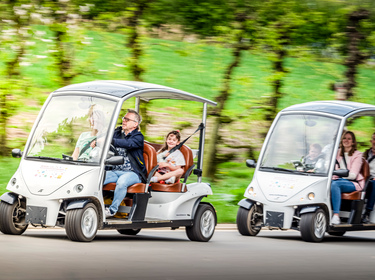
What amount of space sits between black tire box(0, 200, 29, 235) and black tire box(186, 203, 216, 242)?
2.52 meters

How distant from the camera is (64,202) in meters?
10.4

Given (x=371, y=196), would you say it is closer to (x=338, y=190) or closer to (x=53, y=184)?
(x=338, y=190)

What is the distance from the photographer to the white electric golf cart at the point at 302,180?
12.6 m

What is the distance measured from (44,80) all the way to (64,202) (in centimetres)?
942

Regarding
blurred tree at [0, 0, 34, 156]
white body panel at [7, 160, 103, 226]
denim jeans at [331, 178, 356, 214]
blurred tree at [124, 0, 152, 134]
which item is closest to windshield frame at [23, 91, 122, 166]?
white body panel at [7, 160, 103, 226]

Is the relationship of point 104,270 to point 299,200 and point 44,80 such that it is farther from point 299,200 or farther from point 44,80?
point 44,80

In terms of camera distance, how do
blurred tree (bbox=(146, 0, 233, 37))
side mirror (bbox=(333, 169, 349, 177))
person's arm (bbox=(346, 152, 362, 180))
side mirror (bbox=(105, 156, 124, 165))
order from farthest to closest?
1. blurred tree (bbox=(146, 0, 233, 37))
2. person's arm (bbox=(346, 152, 362, 180))
3. side mirror (bbox=(333, 169, 349, 177))
4. side mirror (bbox=(105, 156, 124, 165))

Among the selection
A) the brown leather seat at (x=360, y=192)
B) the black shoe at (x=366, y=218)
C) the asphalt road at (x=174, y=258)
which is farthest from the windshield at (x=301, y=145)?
the black shoe at (x=366, y=218)

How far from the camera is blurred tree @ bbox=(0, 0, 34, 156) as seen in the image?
16828 mm

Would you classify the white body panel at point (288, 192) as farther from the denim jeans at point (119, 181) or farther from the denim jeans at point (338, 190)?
the denim jeans at point (119, 181)

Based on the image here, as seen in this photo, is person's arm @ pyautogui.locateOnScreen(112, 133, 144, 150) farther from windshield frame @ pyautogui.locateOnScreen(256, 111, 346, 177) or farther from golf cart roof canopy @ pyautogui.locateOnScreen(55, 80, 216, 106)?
windshield frame @ pyautogui.locateOnScreen(256, 111, 346, 177)

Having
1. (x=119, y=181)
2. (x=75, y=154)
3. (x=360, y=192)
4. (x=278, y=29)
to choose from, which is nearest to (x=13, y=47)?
(x=278, y=29)

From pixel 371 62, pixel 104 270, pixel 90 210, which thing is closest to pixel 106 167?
pixel 90 210

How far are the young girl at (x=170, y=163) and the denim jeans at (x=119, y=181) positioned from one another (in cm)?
81
